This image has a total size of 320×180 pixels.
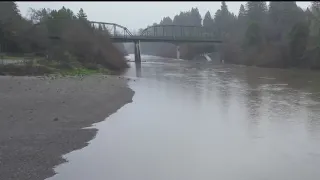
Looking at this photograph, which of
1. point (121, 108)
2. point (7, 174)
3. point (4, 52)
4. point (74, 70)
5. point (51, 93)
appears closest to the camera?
point (7, 174)

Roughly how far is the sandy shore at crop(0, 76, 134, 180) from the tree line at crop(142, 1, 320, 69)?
4236 centimetres

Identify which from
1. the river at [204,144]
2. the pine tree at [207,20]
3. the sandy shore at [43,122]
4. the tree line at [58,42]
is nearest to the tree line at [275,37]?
the pine tree at [207,20]

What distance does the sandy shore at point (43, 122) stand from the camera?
11.6 metres

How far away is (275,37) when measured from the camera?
77500mm

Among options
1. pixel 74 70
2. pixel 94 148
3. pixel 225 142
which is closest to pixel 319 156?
pixel 225 142

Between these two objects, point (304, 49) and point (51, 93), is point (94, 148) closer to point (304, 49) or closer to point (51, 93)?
point (51, 93)

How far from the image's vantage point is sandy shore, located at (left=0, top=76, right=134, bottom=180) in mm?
11625

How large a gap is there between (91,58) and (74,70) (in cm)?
1325

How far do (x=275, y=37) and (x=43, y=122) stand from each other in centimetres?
6756

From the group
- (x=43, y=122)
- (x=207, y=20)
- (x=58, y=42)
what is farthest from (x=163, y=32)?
(x=43, y=122)

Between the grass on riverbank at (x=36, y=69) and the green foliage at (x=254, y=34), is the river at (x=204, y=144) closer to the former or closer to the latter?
the grass on riverbank at (x=36, y=69)

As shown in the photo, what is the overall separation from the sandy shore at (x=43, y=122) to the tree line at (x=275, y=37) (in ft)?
139

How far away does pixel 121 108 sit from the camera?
2323 cm

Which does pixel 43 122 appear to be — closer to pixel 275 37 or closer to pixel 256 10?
pixel 275 37
